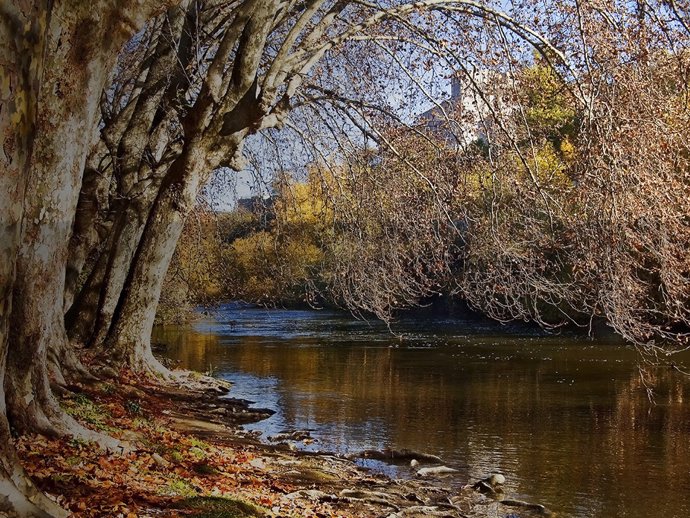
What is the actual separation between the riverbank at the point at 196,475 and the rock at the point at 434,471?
174mm

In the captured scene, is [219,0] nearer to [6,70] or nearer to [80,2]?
[80,2]

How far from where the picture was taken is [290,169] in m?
18.8

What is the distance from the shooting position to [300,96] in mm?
16156

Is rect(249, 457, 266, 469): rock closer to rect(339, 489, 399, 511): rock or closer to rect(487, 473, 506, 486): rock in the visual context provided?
rect(339, 489, 399, 511): rock

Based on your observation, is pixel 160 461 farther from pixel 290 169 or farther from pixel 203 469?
pixel 290 169

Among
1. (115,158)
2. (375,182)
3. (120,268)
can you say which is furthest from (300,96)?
(120,268)

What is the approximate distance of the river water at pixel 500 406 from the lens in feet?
35.4

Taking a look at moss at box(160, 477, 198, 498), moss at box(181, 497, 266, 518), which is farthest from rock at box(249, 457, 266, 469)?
moss at box(181, 497, 266, 518)

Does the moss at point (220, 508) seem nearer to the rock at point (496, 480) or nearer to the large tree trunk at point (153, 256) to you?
the rock at point (496, 480)

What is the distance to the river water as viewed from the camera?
35.4 ft

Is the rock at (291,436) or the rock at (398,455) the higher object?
the rock at (291,436)

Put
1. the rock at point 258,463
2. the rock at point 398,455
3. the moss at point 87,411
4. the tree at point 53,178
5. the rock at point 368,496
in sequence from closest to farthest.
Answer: the tree at point 53,178 → the moss at point 87,411 → the rock at point 368,496 → the rock at point 258,463 → the rock at point 398,455

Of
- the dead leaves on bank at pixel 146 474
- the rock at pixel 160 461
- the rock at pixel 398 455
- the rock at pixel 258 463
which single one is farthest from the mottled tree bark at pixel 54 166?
the rock at pixel 398 455

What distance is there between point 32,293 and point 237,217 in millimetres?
17970
